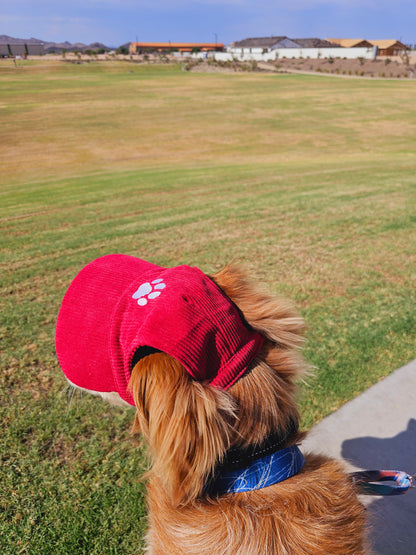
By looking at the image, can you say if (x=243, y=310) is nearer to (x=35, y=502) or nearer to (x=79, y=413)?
(x=35, y=502)

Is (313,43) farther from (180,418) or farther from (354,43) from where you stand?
(180,418)

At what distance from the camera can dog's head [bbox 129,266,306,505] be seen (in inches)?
42.6

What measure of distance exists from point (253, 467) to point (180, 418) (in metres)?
0.38

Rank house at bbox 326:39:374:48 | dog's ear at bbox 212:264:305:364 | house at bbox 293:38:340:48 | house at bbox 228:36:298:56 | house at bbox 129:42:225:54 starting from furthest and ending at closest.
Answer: house at bbox 129:42:225:54 < house at bbox 228:36:298:56 < house at bbox 326:39:374:48 < house at bbox 293:38:340:48 < dog's ear at bbox 212:264:305:364

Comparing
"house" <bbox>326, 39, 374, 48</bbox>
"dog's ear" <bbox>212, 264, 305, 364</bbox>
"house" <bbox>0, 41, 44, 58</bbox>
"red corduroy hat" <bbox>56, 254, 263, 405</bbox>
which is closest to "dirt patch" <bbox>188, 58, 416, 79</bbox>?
"house" <bbox>326, 39, 374, 48</bbox>

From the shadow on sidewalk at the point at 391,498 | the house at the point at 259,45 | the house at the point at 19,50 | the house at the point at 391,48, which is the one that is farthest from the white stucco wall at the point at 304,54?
the shadow on sidewalk at the point at 391,498

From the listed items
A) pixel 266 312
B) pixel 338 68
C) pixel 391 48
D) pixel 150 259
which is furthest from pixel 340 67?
pixel 266 312

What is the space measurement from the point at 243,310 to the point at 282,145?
2342 centimetres

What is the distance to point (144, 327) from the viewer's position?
1127mm

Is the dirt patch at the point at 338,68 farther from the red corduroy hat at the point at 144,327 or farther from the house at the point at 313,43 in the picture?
the red corduroy hat at the point at 144,327

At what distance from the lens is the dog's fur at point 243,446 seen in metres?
1.09

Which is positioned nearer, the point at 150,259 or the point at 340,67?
the point at 150,259

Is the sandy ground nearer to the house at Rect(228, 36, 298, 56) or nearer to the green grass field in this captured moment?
the house at Rect(228, 36, 298, 56)

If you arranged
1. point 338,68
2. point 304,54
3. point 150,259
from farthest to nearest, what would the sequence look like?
point 304,54, point 338,68, point 150,259
